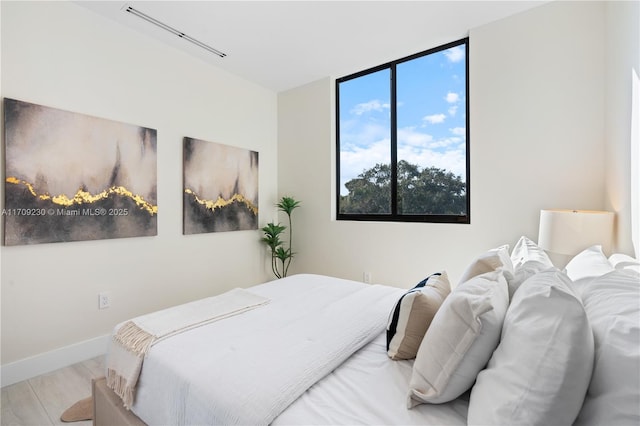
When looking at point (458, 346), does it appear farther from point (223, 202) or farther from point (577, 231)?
point (223, 202)

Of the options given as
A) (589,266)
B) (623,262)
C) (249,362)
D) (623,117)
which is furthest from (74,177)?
(623,117)

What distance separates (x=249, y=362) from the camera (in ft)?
3.71

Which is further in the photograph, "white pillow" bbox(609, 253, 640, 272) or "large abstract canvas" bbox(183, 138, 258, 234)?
"large abstract canvas" bbox(183, 138, 258, 234)

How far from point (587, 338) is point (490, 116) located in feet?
8.29

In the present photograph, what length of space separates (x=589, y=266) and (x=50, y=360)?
3412mm

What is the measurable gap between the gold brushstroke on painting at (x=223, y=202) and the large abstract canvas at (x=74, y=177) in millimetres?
433

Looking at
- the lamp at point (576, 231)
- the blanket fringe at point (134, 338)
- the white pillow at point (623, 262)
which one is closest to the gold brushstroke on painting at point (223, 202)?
the blanket fringe at point (134, 338)

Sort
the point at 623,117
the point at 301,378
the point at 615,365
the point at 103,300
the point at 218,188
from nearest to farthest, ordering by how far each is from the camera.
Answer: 1. the point at 615,365
2. the point at 301,378
3. the point at 623,117
4. the point at 103,300
5. the point at 218,188

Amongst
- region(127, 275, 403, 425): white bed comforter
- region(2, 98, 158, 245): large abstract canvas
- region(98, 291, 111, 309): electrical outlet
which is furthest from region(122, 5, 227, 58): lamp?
region(127, 275, 403, 425): white bed comforter

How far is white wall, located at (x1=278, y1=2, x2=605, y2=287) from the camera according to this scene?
2285mm

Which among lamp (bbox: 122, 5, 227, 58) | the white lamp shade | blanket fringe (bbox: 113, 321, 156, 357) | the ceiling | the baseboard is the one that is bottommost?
the baseboard

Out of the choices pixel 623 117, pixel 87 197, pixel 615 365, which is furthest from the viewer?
pixel 87 197

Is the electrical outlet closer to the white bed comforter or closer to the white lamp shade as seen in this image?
the white bed comforter

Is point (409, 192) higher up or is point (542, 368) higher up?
point (409, 192)
